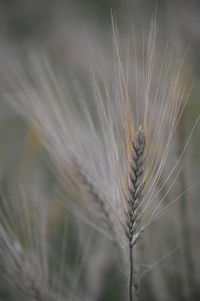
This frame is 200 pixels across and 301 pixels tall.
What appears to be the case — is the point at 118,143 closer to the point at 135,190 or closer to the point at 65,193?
the point at 135,190

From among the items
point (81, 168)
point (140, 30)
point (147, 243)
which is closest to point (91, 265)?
point (147, 243)

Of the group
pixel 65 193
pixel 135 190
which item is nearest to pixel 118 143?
pixel 135 190

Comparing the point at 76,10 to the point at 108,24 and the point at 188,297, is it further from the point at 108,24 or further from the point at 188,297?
the point at 188,297

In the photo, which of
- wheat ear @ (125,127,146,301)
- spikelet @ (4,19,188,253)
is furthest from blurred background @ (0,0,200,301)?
wheat ear @ (125,127,146,301)

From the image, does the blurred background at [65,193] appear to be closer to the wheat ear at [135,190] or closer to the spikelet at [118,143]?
the spikelet at [118,143]

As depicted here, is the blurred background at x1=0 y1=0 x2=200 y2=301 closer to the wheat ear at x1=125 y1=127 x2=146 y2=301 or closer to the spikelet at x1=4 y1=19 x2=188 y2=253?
the spikelet at x1=4 y1=19 x2=188 y2=253

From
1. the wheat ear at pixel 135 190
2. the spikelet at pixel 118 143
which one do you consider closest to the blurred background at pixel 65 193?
the spikelet at pixel 118 143
